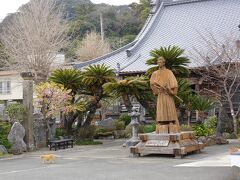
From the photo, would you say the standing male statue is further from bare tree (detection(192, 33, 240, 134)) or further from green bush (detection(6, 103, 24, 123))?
green bush (detection(6, 103, 24, 123))

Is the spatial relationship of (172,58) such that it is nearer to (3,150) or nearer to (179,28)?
(3,150)

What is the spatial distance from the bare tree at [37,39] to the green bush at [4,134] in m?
12.9

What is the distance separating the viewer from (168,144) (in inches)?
592

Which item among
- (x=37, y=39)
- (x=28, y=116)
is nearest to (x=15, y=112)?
(x=28, y=116)

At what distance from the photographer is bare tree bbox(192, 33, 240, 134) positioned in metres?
20.9

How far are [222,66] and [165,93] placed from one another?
6.63 metres

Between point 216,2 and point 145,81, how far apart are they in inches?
525

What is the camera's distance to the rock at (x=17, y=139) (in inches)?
736

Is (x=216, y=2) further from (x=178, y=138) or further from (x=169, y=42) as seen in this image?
(x=178, y=138)

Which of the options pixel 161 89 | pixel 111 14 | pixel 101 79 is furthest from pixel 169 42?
pixel 111 14

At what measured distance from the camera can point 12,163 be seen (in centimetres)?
1554

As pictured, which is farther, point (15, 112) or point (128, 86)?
point (15, 112)

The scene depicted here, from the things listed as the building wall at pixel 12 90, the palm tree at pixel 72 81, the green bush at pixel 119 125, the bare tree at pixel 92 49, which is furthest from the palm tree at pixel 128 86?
the building wall at pixel 12 90

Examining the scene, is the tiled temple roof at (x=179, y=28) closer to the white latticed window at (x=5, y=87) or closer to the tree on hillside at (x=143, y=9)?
the tree on hillside at (x=143, y=9)
